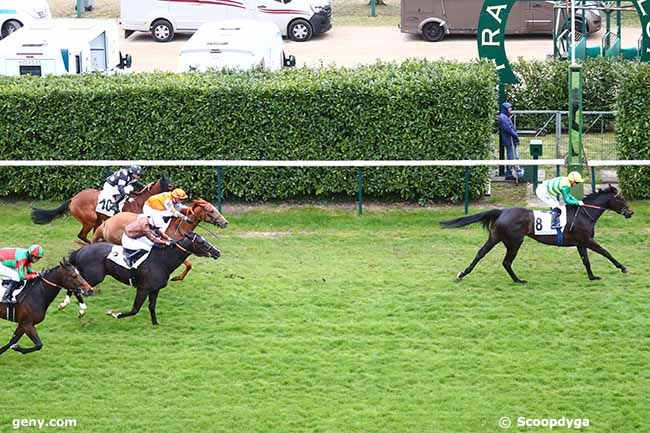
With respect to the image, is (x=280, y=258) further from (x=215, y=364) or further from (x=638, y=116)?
(x=638, y=116)

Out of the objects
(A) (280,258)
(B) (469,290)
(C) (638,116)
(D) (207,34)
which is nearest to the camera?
(B) (469,290)

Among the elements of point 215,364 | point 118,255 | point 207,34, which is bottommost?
point 215,364

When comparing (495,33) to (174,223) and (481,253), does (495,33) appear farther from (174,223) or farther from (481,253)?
(174,223)

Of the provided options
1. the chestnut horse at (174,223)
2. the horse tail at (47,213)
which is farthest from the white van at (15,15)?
the chestnut horse at (174,223)

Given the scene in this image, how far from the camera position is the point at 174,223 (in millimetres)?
13961

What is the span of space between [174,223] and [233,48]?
8624 mm

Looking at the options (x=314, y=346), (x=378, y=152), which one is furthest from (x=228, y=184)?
(x=314, y=346)

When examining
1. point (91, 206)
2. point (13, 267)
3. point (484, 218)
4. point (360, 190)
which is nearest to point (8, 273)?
point (13, 267)

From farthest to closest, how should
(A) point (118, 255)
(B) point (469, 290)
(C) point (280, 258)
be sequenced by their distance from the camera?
(C) point (280, 258), (B) point (469, 290), (A) point (118, 255)

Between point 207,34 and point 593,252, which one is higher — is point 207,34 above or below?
above

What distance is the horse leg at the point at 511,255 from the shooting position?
45.6ft

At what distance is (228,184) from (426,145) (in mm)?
2760

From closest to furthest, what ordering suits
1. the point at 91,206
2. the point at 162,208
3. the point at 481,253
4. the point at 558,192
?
1. the point at 162,208
2. the point at 558,192
3. the point at 481,253
4. the point at 91,206

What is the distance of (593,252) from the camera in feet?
50.5
